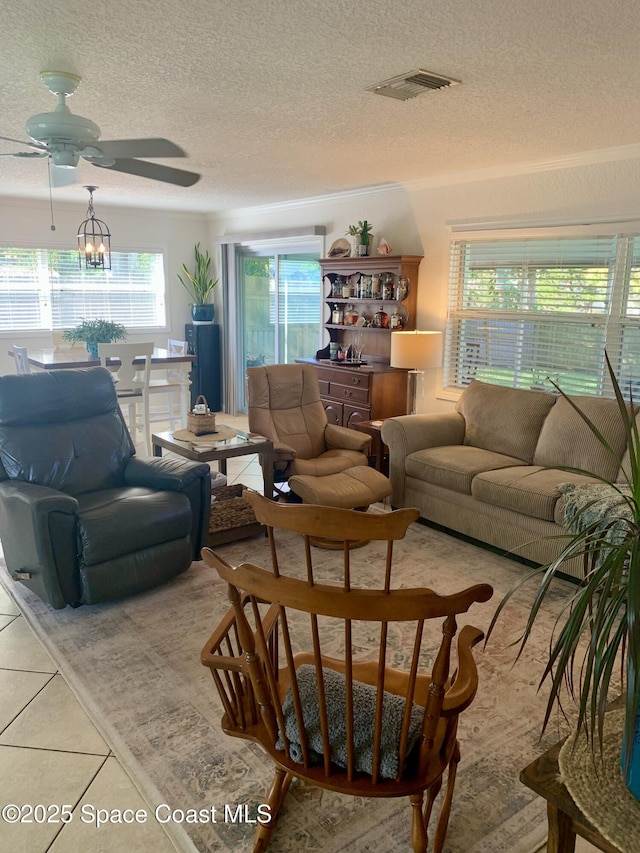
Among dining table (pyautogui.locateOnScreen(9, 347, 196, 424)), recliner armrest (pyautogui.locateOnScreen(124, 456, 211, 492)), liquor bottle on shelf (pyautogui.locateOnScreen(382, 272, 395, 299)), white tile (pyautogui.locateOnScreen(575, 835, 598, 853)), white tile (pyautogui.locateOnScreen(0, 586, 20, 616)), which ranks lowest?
white tile (pyautogui.locateOnScreen(575, 835, 598, 853))

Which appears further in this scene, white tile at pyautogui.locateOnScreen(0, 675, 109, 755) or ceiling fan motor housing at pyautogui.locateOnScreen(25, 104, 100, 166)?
ceiling fan motor housing at pyautogui.locateOnScreen(25, 104, 100, 166)

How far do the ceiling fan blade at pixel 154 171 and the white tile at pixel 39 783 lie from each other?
251 cm

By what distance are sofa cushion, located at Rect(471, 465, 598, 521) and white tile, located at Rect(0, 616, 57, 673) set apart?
2.37 meters

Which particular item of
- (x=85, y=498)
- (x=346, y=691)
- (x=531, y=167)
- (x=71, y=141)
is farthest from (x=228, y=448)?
(x=531, y=167)

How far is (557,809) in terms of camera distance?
1336 millimetres

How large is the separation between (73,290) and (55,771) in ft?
20.1

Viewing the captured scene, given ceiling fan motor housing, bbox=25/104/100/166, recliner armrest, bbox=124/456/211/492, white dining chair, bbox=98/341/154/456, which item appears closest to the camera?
ceiling fan motor housing, bbox=25/104/100/166

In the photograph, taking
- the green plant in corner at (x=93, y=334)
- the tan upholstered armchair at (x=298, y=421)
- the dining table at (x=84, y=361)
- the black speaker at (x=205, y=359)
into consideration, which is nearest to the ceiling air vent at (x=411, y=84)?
the tan upholstered armchair at (x=298, y=421)

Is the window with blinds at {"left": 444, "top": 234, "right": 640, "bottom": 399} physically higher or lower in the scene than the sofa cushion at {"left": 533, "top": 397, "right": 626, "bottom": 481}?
higher

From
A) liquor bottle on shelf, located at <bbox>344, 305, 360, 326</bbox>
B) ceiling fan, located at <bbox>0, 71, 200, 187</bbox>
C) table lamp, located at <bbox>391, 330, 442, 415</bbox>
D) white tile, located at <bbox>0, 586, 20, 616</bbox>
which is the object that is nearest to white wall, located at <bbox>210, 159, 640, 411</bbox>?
table lamp, located at <bbox>391, 330, 442, 415</bbox>

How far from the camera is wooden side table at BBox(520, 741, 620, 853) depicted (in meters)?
1.28

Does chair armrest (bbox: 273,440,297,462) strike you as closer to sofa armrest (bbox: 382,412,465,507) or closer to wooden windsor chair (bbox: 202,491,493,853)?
sofa armrest (bbox: 382,412,465,507)

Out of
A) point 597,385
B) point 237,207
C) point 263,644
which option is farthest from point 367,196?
point 263,644

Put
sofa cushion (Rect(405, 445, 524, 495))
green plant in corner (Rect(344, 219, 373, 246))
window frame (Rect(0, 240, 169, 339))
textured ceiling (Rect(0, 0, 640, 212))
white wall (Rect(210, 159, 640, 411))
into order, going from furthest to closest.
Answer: window frame (Rect(0, 240, 169, 339)), green plant in corner (Rect(344, 219, 373, 246)), white wall (Rect(210, 159, 640, 411)), sofa cushion (Rect(405, 445, 524, 495)), textured ceiling (Rect(0, 0, 640, 212))
